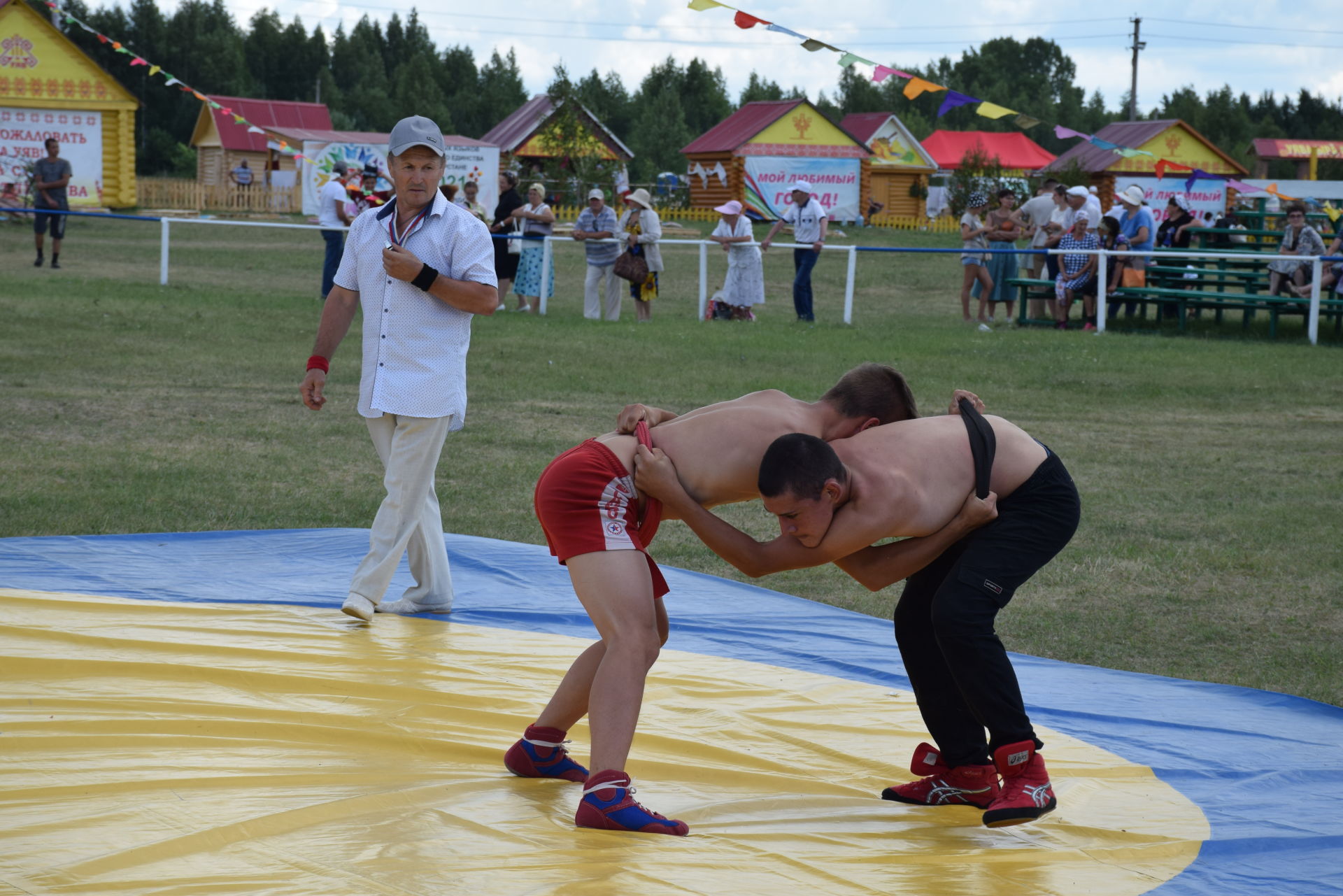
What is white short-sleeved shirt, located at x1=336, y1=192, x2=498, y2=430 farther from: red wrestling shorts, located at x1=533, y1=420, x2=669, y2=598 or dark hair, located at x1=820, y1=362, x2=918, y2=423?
dark hair, located at x1=820, y1=362, x2=918, y2=423

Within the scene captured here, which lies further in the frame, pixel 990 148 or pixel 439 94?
pixel 439 94

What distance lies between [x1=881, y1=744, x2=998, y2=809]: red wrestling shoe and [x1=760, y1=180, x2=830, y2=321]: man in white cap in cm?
1341

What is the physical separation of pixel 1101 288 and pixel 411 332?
13.1m

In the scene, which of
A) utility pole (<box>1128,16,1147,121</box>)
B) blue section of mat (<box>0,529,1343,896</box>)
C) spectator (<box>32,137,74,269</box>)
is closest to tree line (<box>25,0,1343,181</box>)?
utility pole (<box>1128,16,1147,121</box>)

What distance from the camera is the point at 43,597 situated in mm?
4957

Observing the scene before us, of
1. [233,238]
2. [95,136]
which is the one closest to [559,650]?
[233,238]

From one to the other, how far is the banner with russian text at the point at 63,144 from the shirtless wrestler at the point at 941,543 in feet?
116

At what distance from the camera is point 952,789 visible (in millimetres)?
3586

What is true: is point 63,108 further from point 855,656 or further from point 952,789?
point 952,789

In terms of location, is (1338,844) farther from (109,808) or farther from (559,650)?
(109,808)

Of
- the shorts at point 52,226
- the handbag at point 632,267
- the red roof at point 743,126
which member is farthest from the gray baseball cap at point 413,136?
the red roof at point 743,126

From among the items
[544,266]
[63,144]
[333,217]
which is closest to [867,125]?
[63,144]

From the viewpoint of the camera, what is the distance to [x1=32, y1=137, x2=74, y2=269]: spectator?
1953 centimetres

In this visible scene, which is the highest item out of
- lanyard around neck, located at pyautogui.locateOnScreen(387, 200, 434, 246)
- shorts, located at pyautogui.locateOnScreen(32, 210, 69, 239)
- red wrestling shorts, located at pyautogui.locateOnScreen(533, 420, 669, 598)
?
shorts, located at pyautogui.locateOnScreen(32, 210, 69, 239)
